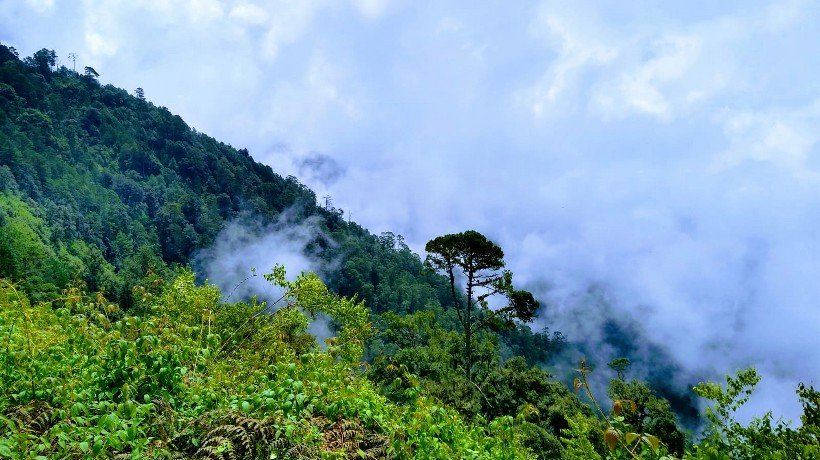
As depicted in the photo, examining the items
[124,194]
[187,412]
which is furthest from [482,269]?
[124,194]

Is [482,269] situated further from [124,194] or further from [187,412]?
[124,194]

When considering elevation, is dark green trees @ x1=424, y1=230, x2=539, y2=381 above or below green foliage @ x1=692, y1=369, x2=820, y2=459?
above

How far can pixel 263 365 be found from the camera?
8.82m

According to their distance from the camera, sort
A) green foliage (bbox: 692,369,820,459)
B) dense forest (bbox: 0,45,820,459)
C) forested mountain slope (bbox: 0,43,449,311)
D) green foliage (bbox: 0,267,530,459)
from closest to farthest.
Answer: green foliage (bbox: 0,267,530,459) → dense forest (bbox: 0,45,820,459) → green foliage (bbox: 692,369,820,459) → forested mountain slope (bbox: 0,43,449,311)

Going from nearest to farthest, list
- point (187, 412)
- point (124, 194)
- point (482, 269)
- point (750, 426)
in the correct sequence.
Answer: point (187, 412), point (750, 426), point (482, 269), point (124, 194)

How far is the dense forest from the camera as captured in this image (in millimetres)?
3678

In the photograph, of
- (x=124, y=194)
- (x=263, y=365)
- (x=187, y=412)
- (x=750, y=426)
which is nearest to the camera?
(x=187, y=412)

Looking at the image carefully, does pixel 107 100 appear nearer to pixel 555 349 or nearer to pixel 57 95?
pixel 57 95

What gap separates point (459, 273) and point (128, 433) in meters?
29.1

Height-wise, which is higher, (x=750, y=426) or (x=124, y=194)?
(x=124, y=194)

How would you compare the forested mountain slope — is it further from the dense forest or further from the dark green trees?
the dark green trees

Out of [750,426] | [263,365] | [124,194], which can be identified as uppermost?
[124,194]

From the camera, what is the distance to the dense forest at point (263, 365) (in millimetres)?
3678

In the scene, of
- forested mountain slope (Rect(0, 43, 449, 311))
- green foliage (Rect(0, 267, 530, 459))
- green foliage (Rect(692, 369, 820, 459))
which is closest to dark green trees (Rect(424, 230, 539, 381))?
green foliage (Rect(692, 369, 820, 459))
